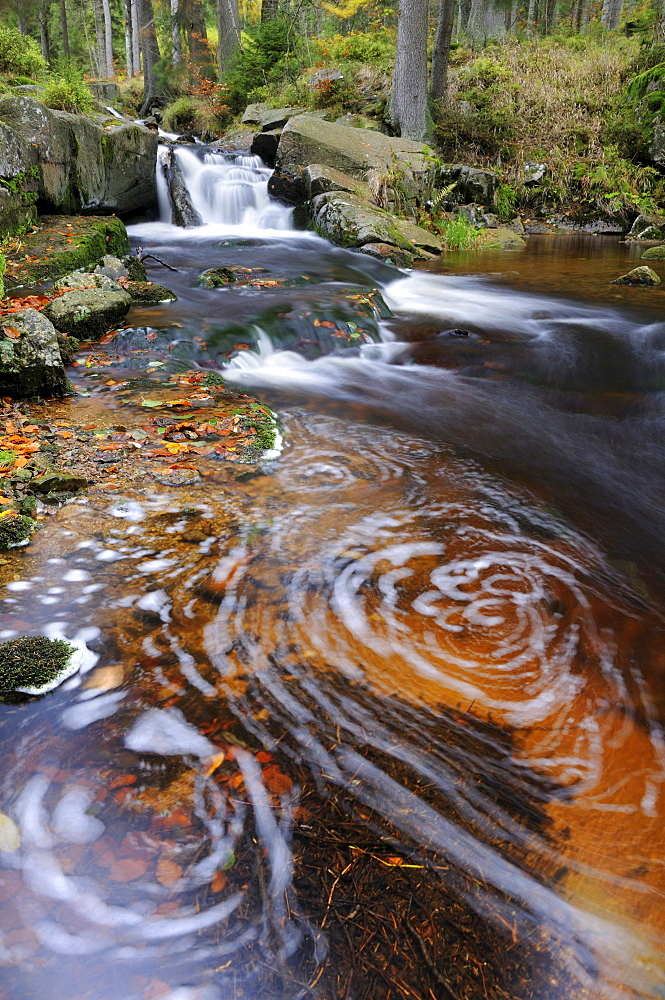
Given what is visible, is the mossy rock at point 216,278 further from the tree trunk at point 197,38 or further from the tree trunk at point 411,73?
the tree trunk at point 197,38

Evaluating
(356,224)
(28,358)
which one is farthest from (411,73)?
(28,358)

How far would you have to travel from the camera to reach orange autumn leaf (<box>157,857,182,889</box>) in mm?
1654

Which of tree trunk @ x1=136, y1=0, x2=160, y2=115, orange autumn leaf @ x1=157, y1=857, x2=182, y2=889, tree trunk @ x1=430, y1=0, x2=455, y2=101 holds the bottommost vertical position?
orange autumn leaf @ x1=157, y1=857, x2=182, y2=889

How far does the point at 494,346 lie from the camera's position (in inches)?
299

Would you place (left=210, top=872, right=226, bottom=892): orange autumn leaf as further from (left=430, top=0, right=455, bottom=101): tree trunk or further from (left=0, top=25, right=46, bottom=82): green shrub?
(left=430, top=0, right=455, bottom=101): tree trunk

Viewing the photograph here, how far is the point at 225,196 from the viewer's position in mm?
13562

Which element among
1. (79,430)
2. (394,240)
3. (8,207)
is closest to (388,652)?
(79,430)

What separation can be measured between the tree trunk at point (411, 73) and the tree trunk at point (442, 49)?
1.03 m

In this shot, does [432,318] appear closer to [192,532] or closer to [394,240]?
[394,240]

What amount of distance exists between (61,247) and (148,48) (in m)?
20.6

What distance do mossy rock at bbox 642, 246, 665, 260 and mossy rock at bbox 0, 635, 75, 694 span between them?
14.2m

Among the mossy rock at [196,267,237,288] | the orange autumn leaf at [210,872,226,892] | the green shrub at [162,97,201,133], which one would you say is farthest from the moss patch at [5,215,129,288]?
the green shrub at [162,97,201,133]

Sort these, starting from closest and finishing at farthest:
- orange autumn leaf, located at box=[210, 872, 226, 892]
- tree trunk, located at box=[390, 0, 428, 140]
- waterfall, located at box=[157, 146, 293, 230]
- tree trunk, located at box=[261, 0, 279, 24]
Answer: orange autumn leaf, located at box=[210, 872, 226, 892] < waterfall, located at box=[157, 146, 293, 230] < tree trunk, located at box=[390, 0, 428, 140] < tree trunk, located at box=[261, 0, 279, 24]

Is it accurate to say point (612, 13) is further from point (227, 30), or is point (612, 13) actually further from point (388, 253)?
point (388, 253)
